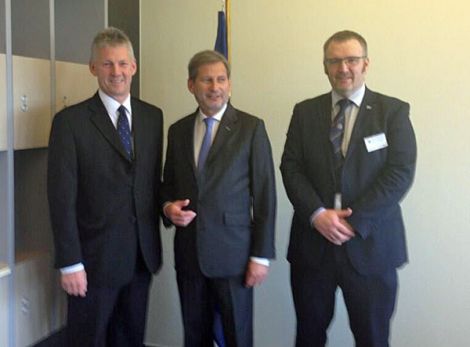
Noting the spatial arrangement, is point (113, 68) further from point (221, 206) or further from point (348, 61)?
point (348, 61)

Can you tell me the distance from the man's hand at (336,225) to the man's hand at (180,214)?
0.51 m

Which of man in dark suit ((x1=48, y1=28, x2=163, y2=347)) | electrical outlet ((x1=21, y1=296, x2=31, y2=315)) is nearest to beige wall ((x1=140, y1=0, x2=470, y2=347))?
man in dark suit ((x1=48, y1=28, x2=163, y2=347))

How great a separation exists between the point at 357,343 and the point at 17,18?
2.22 meters

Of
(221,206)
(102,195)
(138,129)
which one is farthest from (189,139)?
(102,195)

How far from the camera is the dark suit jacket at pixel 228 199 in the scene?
2.29m

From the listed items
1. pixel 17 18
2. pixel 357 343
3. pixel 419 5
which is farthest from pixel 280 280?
pixel 17 18

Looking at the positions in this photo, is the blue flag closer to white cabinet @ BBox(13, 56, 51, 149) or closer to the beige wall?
the beige wall

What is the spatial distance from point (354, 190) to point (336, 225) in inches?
6.7

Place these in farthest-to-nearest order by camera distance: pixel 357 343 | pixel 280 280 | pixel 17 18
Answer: pixel 280 280 < pixel 17 18 < pixel 357 343

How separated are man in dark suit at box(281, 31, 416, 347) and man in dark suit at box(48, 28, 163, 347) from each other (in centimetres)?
65

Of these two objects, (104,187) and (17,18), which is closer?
(104,187)

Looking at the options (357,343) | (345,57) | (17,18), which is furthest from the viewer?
(17,18)

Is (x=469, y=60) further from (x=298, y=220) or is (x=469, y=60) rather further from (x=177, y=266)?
(x=177, y=266)

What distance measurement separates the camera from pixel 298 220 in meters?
2.42
